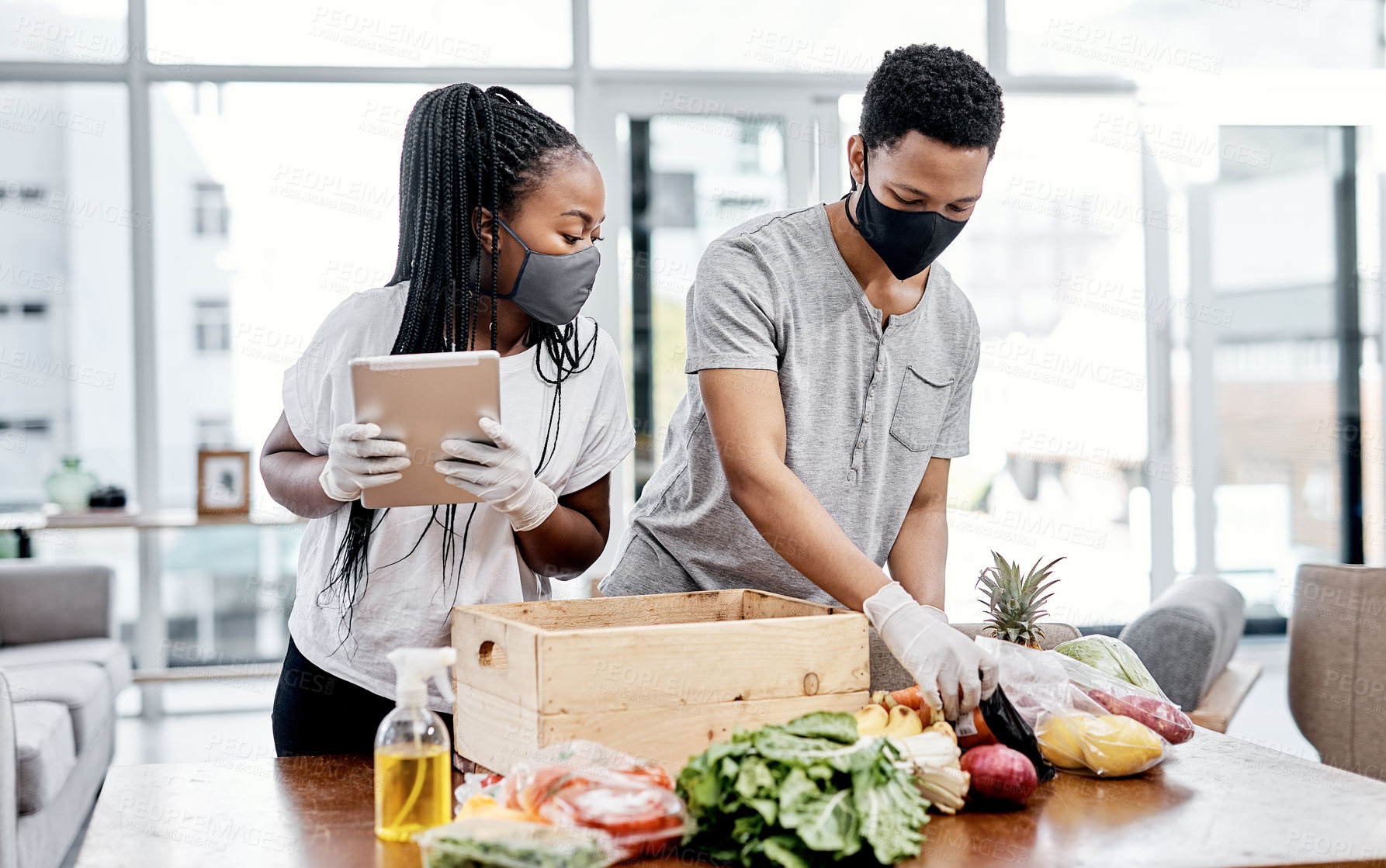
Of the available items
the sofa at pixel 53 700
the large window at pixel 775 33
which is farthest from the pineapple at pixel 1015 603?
the large window at pixel 775 33

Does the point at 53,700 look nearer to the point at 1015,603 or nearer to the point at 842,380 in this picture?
the point at 842,380

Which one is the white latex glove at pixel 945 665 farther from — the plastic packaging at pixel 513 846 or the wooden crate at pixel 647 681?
the plastic packaging at pixel 513 846

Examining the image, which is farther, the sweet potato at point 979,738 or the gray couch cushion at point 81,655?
the gray couch cushion at point 81,655

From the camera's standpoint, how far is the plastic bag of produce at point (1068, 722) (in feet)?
3.55

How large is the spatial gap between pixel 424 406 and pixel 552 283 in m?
0.28

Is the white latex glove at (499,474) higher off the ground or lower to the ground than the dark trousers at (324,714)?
higher

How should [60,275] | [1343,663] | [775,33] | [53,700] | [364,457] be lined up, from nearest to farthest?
1. [364,457]
2. [1343,663]
3. [53,700]
4. [60,275]
5. [775,33]

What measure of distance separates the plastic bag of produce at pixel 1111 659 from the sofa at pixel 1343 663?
4.63 ft

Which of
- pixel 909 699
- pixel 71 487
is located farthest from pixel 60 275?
pixel 909 699

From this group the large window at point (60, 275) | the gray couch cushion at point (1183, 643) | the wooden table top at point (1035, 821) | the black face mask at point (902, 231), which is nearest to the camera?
the wooden table top at point (1035, 821)

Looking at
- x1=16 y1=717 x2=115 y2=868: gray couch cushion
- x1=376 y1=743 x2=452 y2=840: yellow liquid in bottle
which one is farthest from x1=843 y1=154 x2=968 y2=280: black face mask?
x1=16 y1=717 x2=115 y2=868: gray couch cushion

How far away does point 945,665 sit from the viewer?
3.64 feet

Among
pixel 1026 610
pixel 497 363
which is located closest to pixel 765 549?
pixel 1026 610

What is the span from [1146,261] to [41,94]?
15.2 feet
